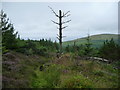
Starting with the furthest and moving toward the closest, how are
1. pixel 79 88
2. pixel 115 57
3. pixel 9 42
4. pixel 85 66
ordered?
pixel 115 57 → pixel 9 42 → pixel 85 66 → pixel 79 88

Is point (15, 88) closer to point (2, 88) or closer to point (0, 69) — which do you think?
point (2, 88)

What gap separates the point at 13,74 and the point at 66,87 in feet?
11.9

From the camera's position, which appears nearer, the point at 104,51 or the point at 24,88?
the point at 24,88

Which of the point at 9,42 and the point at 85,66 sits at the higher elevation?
the point at 9,42

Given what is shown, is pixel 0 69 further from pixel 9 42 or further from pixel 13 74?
pixel 9 42

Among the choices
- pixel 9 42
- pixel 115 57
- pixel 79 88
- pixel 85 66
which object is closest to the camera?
pixel 79 88

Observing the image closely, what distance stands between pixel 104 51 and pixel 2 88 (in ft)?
75.5

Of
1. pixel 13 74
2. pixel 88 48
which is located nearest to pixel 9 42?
pixel 88 48

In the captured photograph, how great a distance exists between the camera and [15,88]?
27.9 ft

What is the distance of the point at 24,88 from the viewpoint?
8.59 meters

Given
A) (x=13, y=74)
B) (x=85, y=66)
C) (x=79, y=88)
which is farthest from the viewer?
(x=85, y=66)

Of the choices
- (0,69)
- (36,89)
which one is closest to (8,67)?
(0,69)

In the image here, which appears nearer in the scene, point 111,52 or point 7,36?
point 7,36

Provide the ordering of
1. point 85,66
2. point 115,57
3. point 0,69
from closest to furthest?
point 0,69 < point 85,66 < point 115,57
